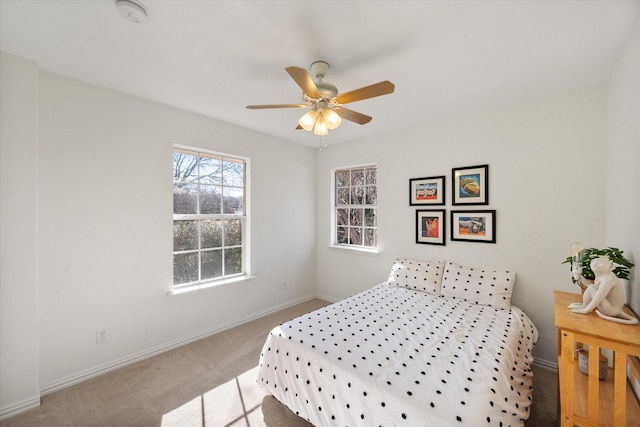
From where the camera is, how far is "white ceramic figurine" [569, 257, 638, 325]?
1.33 meters

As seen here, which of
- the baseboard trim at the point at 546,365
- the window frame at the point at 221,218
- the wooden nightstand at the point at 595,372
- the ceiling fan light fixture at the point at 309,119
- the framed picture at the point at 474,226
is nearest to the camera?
the wooden nightstand at the point at 595,372

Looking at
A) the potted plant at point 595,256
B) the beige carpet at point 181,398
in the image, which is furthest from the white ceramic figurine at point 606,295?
the beige carpet at point 181,398

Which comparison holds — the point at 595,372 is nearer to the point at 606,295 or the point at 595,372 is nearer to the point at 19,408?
the point at 606,295

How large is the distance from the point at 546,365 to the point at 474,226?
1405mm

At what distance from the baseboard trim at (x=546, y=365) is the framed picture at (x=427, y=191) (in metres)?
1.75

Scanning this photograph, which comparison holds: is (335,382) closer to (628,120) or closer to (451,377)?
(451,377)

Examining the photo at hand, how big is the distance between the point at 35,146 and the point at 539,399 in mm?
4232

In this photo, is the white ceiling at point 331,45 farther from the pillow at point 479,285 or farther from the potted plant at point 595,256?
the pillow at point 479,285

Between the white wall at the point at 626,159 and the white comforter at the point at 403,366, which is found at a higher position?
the white wall at the point at 626,159

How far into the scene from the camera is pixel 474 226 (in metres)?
2.85

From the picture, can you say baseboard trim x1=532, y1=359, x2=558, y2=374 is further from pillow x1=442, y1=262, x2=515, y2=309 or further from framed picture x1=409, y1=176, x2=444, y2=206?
framed picture x1=409, y1=176, x2=444, y2=206

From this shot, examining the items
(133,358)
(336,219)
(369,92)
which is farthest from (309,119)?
(133,358)

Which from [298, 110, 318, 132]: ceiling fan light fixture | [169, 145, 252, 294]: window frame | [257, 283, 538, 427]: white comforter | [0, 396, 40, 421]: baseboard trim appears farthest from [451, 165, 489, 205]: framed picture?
[0, 396, 40, 421]: baseboard trim

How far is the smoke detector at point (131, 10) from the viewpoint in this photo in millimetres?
1339
